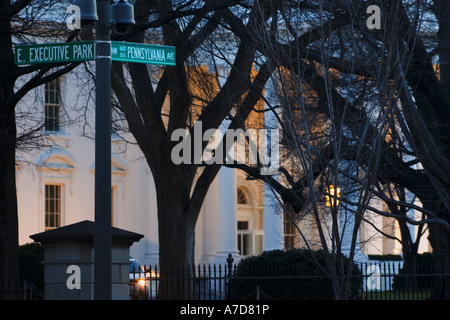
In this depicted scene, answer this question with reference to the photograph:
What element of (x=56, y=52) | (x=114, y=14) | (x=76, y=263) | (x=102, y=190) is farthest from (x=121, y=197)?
(x=102, y=190)

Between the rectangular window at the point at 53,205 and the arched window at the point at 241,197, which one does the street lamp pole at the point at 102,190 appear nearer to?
the rectangular window at the point at 53,205

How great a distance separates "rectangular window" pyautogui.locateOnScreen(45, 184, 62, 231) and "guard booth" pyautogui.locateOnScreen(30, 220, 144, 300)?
22.9 metres

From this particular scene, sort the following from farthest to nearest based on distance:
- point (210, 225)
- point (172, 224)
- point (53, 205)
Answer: point (210, 225) → point (53, 205) → point (172, 224)

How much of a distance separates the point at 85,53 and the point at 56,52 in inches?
Answer: 16.2

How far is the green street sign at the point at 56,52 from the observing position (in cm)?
918

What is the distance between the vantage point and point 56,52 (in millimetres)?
9398

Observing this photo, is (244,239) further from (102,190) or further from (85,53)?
(102,190)

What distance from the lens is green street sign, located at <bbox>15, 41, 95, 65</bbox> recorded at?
30.1 feet

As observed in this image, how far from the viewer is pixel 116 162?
121 feet

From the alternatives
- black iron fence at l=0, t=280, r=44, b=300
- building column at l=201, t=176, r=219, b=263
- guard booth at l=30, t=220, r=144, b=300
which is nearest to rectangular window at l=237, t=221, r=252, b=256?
building column at l=201, t=176, r=219, b=263

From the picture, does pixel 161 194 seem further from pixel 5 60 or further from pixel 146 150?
pixel 5 60

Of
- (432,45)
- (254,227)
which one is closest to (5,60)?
(432,45)

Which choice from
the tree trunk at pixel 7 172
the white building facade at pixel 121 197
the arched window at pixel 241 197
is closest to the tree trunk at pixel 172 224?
the tree trunk at pixel 7 172

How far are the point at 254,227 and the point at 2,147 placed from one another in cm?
2881
